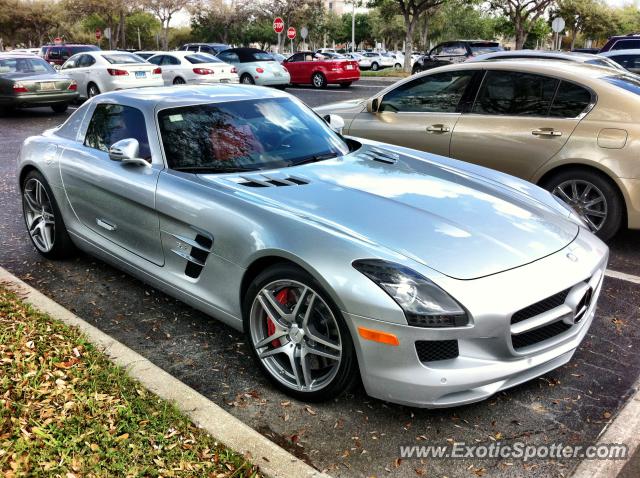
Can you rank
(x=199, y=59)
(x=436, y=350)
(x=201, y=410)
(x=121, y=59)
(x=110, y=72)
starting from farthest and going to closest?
(x=199, y=59)
(x=121, y=59)
(x=110, y=72)
(x=201, y=410)
(x=436, y=350)

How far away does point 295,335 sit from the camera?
322cm

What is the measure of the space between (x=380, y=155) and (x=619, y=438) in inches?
94.7

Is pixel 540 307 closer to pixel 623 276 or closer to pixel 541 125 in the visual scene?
pixel 623 276

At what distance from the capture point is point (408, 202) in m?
3.52

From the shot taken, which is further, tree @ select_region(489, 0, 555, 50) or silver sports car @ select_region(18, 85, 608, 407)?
tree @ select_region(489, 0, 555, 50)

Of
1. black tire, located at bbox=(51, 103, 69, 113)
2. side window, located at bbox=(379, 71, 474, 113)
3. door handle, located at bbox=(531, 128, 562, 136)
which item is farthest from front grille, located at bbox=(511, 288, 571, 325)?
black tire, located at bbox=(51, 103, 69, 113)

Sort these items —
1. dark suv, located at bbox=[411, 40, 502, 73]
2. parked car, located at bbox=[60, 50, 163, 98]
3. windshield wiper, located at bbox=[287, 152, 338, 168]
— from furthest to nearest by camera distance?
dark suv, located at bbox=[411, 40, 502, 73]
parked car, located at bbox=[60, 50, 163, 98]
windshield wiper, located at bbox=[287, 152, 338, 168]

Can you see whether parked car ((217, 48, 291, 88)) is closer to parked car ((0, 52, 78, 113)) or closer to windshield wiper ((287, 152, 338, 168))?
parked car ((0, 52, 78, 113))

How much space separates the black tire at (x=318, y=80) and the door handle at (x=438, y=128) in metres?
16.8

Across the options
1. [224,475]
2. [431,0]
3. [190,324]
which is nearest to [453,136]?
[190,324]

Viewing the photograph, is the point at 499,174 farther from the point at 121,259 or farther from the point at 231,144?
the point at 121,259

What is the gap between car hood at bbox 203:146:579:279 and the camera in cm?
302

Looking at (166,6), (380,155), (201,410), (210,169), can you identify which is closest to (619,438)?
(201,410)

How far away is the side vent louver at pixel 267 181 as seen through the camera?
3.69 metres
